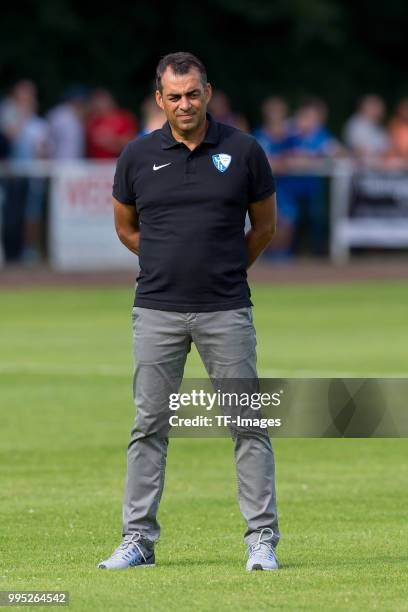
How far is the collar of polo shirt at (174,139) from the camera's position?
7.66 metres

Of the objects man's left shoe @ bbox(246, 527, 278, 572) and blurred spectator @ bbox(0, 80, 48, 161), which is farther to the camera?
blurred spectator @ bbox(0, 80, 48, 161)

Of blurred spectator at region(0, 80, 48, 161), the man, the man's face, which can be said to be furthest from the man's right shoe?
blurred spectator at region(0, 80, 48, 161)

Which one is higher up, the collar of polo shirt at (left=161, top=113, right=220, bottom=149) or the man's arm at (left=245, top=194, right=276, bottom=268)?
the collar of polo shirt at (left=161, top=113, right=220, bottom=149)

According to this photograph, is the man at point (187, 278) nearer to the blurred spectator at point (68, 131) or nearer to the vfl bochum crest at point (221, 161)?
the vfl bochum crest at point (221, 161)

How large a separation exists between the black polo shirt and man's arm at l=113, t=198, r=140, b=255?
208 mm

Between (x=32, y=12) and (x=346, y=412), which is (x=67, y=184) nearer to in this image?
(x=32, y=12)

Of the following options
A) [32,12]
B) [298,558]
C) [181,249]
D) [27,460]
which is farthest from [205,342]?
[32,12]

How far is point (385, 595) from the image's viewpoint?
7.18 meters

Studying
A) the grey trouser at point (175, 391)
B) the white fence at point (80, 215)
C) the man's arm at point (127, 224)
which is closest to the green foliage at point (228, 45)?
the white fence at point (80, 215)

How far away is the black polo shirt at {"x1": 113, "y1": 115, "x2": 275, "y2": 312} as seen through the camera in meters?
7.64

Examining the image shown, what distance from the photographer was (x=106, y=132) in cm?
2633

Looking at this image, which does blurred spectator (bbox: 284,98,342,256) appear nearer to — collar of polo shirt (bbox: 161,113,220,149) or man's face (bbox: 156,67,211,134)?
collar of polo shirt (bbox: 161,113,220,149)

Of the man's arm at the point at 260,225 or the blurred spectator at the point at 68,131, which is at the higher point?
the man's arm at the point at 260,225

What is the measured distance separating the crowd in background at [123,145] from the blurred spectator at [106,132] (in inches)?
0.6
